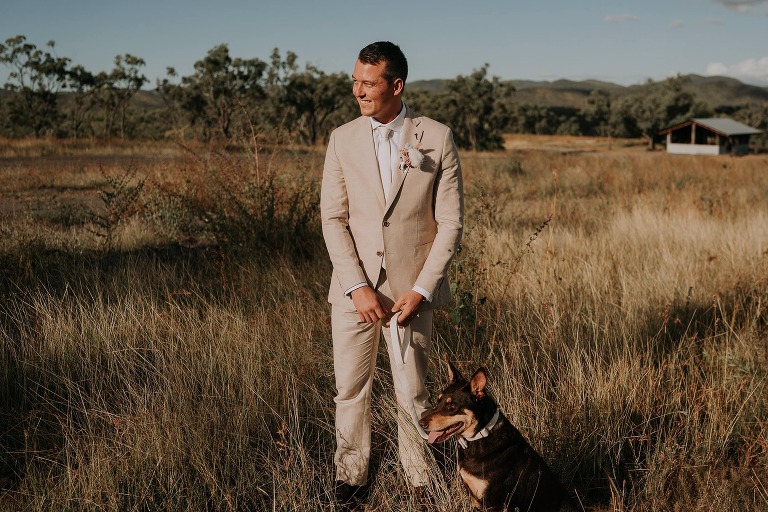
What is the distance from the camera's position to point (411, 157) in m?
2.47

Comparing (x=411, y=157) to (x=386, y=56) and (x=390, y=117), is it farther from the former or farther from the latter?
(x=386, y=56)

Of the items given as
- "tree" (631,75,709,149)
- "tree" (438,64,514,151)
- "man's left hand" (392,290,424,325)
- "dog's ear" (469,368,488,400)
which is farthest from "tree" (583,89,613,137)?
"dog's ear" (469,368,488,400)

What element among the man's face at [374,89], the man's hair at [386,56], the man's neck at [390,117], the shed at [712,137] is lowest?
the man's neck at [390,117]

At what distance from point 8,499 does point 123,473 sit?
1.77 ft

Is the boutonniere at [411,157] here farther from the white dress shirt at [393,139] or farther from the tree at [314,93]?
the tree at [314,93]

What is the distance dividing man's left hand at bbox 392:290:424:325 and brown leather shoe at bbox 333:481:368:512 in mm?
889

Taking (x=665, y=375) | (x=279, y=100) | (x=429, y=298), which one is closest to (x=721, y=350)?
(x=665, y=375)

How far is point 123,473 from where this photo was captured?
8.98 feet

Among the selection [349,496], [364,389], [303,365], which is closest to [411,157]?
[364,389]

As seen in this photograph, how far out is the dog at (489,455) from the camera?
2363 millimetres

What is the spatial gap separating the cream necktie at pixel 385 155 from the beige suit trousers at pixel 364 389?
1.32ft

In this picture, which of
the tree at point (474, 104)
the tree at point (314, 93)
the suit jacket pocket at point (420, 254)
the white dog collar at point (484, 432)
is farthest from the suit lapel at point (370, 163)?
the tree at point (474, 104)

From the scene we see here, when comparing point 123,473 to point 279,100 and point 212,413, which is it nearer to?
point 212,413

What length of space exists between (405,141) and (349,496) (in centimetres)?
165
